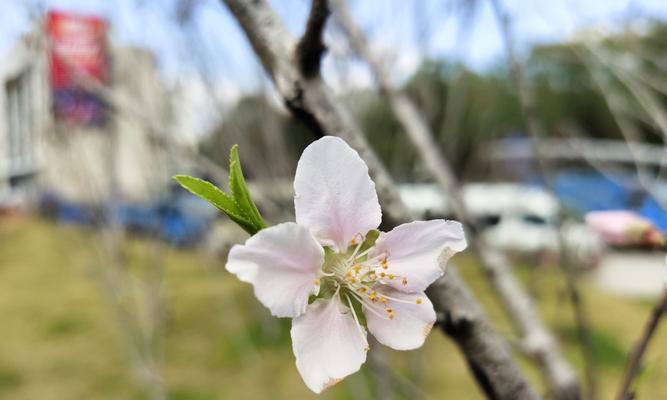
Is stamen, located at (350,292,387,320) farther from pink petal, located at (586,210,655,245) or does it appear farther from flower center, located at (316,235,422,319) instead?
pink petal, located at (586,210,655,245)

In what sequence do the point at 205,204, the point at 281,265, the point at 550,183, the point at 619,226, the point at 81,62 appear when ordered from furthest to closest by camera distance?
the point at 205,204 → the point at 81,62 → the point at 550,183 → the point at 619,226 → the point at 281,265

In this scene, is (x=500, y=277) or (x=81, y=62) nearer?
(x=500, y=277)

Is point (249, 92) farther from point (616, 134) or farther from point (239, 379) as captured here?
point (616, 134)

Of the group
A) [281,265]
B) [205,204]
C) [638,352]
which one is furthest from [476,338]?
[205,204]

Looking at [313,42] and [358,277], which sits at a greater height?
[313,42]

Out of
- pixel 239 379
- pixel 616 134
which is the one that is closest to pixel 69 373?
pixel 239 379

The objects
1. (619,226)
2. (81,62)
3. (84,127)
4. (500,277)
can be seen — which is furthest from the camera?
(84,127)

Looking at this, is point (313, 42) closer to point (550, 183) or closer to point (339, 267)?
point (339, 267)

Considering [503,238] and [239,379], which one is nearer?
[239,379]
